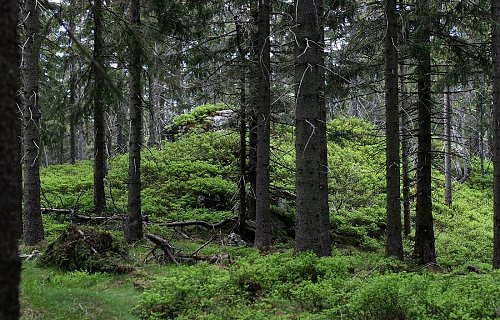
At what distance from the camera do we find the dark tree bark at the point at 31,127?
10281mm

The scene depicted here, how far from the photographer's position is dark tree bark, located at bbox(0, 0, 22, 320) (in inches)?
84.3

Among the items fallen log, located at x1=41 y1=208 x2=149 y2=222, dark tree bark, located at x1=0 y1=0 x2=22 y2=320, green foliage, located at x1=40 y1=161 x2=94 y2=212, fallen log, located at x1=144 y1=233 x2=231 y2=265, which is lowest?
fallen log, located at x1=144 y1=233 x2=231 y2=265

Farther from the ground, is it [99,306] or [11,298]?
[11,298]

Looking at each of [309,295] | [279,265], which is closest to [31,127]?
[279,265]

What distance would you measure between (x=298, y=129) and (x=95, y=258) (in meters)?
4.60

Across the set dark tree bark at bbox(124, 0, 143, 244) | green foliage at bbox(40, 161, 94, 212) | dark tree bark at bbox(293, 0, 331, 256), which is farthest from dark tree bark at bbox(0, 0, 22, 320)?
green foliage at bbox(40, 161, 94, 212)

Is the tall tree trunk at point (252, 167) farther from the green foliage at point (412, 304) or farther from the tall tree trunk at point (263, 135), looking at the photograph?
the green foliage at point (412, 304)

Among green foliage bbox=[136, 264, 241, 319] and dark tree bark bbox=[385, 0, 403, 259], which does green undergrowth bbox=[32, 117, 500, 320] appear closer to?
green foliage bbox=[136, 264, 241, 319]

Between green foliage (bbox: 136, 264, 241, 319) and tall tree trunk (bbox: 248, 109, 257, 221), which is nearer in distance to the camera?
green foliage (bbox: 136, 264, 241, 319)

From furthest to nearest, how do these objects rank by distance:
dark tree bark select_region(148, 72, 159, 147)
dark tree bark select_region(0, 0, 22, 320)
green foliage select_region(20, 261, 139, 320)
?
dark tree bark select_region(148, 72, 159, 147), green foliage select_region(20, 261, 139, 320), dark tree bark select_region(0, 0, 22, 320)

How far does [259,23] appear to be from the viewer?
38.3 feet

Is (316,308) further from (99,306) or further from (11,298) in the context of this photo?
(11,298)

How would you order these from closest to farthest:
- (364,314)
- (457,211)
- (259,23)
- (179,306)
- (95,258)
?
(364,314)
(179,306)
(95,258)
(259,23)
(457,211)

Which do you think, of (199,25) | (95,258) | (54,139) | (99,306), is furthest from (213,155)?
(99,306)
